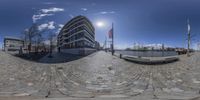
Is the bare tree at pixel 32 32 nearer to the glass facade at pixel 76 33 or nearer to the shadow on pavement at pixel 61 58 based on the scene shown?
the glass facade at pixel 76 33

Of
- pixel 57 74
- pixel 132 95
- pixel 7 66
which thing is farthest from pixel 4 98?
pixel 7 66

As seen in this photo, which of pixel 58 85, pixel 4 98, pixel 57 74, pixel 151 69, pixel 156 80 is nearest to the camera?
pixel 4 98

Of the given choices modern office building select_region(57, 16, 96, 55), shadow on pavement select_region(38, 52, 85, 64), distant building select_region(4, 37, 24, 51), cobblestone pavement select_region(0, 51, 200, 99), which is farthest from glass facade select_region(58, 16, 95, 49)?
distant building select_region(4, 37, 24, 51)

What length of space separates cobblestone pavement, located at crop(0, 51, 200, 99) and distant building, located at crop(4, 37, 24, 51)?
3.76 ft

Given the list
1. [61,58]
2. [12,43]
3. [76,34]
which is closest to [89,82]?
[76,34]

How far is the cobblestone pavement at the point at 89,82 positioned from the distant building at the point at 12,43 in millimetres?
1147

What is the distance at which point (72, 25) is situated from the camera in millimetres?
9570

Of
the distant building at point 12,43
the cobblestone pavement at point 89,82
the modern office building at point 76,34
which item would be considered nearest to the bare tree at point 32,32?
the distant building at point 12,43

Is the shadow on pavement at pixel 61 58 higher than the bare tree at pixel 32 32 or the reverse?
the reverse

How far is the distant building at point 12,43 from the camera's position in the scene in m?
9.41

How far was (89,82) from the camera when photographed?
801 centimetres

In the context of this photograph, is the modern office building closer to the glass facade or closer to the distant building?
the glass facade

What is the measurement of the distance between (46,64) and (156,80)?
21.1 ft

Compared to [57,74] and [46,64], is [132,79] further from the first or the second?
[46,64]
